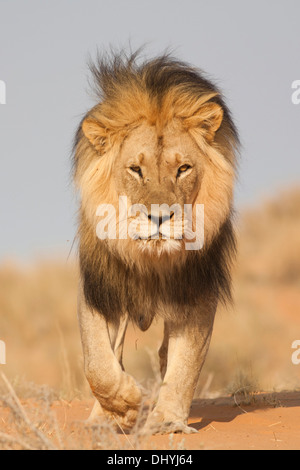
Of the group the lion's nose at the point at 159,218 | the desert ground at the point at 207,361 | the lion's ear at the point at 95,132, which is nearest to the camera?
the desert ground at the point at 207,361

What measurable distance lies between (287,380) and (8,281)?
555 inches

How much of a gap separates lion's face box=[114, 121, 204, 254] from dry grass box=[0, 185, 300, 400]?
126 inches

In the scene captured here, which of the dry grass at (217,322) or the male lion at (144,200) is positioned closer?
the male lion at (144,200)

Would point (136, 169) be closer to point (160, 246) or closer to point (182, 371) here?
point (160, 246)

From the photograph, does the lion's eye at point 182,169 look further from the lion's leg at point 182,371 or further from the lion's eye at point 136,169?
the lion's leg at point 182,371

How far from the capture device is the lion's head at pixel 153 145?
5371 millimetres

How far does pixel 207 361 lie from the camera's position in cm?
1412

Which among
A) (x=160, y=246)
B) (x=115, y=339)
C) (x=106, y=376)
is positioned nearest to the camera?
(x=160, y=246)

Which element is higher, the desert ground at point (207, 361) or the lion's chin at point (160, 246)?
the lion's chin at point (160, 246)

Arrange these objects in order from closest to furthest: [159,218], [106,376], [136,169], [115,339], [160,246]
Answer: [159,218] < [160,246] < [106,376] < [136,169] < [115,339]

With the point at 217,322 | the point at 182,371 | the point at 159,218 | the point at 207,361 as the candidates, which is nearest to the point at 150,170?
the point at 159,218

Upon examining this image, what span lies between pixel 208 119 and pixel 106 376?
5.46 feet
